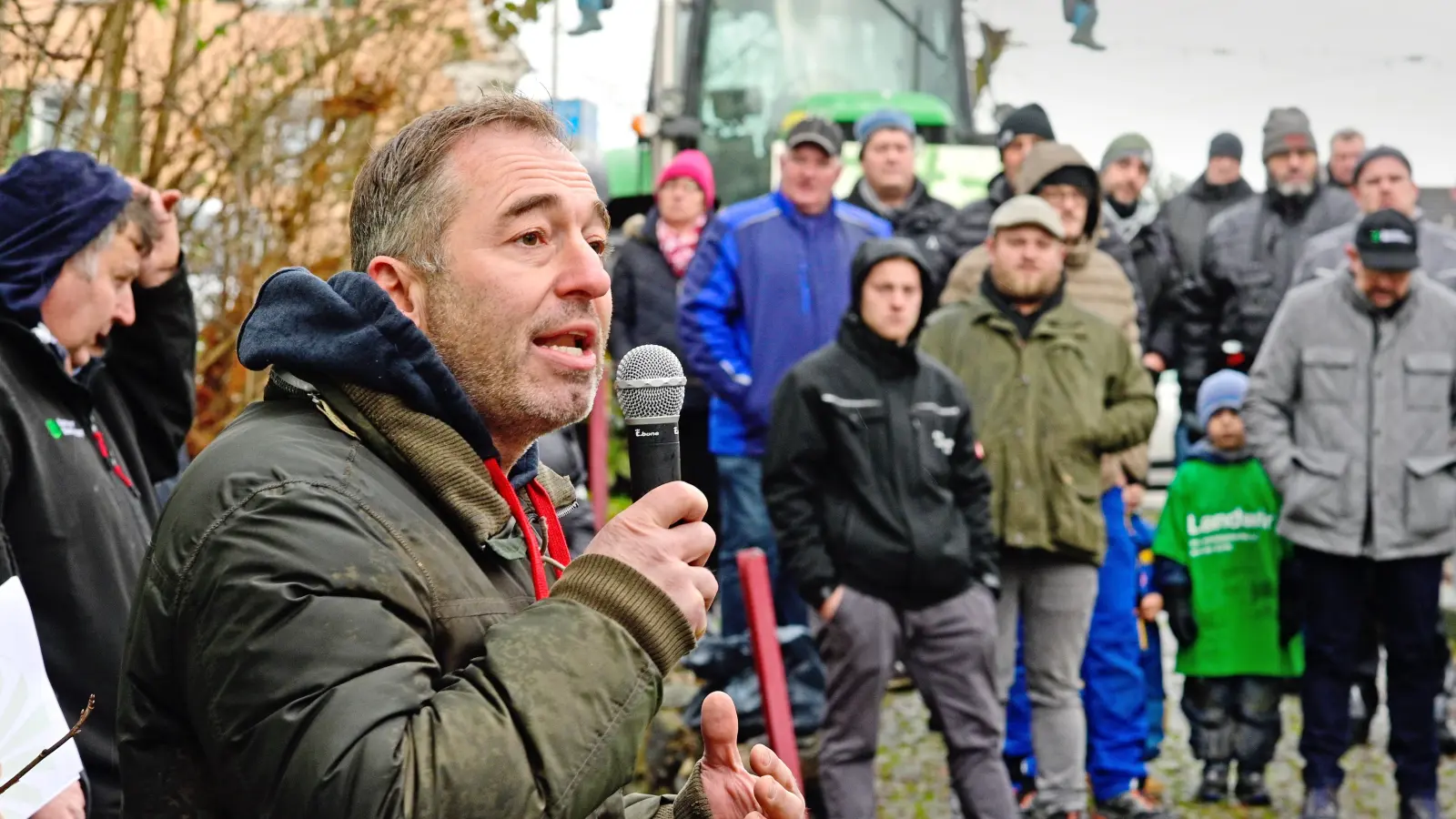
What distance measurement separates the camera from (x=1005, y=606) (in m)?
7.15

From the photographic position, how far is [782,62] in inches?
523

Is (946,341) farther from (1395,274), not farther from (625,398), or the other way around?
(625,398)

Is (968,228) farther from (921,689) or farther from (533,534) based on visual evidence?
(533,534)

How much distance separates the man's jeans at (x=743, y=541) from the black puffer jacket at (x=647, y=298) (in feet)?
3.95

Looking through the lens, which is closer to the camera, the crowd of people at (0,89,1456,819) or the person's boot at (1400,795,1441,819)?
the crowd of people at (0,89,1456,819)

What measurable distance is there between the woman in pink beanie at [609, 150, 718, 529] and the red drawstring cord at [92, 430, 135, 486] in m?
4.77

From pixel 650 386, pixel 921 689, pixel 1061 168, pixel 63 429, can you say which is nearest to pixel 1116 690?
pixel 921 689

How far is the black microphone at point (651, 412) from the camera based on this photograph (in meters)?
2.39

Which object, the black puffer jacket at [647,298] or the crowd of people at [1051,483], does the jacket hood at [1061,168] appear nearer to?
the crowd of people at [1051,483]

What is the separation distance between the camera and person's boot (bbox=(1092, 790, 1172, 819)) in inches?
288

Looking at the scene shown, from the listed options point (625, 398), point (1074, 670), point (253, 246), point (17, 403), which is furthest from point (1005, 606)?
point (625, 398)

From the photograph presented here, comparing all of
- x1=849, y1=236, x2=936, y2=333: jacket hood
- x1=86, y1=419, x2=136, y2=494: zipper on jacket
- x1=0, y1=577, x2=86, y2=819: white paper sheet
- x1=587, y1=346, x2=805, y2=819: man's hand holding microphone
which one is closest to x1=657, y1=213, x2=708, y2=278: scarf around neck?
x1=849, y1=236, x2=936, y2=333: jacket hood

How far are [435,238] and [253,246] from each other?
5.66 meters

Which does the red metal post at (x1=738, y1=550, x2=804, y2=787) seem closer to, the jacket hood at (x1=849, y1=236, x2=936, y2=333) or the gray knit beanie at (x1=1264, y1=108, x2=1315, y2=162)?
the jacket hood at (x1=849, y1=236, x2=936, y2=333)
